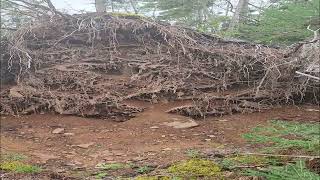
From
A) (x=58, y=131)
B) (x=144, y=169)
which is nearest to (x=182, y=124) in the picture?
(x=58, y=131)

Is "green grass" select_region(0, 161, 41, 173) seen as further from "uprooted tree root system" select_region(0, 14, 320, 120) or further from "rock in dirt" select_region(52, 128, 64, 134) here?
"uprooted tree root system" select_region(0, 14, 320, 120)

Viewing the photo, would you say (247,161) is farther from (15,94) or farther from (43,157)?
(15,94)

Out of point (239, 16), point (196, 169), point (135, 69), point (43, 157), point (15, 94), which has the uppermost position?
point (239, 16)

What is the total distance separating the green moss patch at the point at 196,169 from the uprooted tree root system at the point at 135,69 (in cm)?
375

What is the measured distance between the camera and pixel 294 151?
453cm

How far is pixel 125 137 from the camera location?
7.33 m

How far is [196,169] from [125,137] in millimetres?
2927

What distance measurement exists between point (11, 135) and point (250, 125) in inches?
172

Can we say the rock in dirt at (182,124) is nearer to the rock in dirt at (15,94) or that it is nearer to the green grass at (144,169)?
the green grass at (144,169)

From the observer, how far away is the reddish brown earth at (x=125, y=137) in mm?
6113

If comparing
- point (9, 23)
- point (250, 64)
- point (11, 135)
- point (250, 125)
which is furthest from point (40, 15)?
point (250, 125)

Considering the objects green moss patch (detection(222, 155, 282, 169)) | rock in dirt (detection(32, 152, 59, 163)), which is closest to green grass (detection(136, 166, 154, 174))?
green moss patch (detection(222, 155, 282, 169))

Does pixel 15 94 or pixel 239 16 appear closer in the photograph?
pixel 15 94

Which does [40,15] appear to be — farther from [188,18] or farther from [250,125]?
[188,18]
